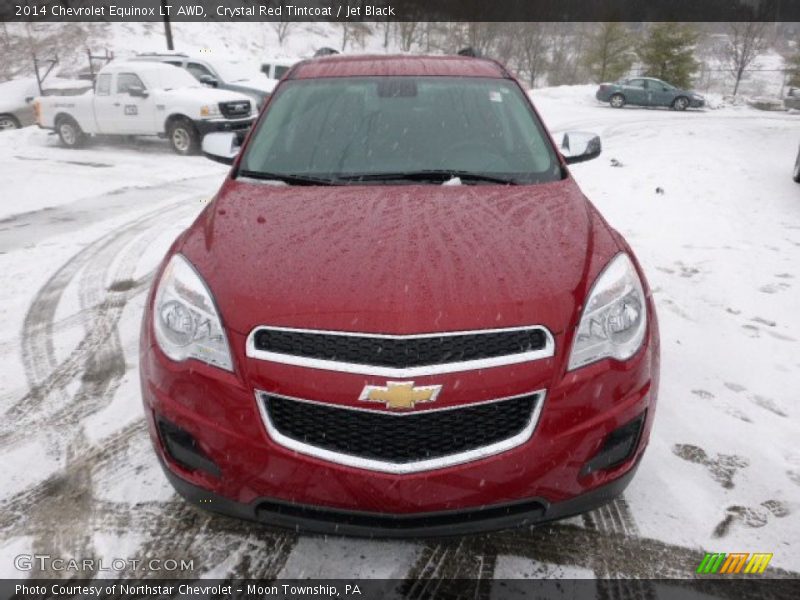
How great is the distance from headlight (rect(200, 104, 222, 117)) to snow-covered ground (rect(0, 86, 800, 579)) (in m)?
5.17

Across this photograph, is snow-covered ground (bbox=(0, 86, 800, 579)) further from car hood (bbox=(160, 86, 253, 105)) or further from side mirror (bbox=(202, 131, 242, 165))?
car hood (bbox=(160, 86, 253, 105))

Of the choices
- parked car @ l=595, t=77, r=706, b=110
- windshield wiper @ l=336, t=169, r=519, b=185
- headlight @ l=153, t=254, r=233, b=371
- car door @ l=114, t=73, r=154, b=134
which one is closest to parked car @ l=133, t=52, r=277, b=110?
car door @ l=114, t=73, r=154, b=134

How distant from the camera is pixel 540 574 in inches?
82.0

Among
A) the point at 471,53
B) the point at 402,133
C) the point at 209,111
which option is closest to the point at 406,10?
the point at 209,111

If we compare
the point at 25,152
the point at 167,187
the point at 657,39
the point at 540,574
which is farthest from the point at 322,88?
the point at 657,39

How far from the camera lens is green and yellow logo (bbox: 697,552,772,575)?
212 centimetres

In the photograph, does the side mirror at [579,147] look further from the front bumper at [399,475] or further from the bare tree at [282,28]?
the bare tree at [282,28]

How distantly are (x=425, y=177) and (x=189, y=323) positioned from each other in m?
1.36

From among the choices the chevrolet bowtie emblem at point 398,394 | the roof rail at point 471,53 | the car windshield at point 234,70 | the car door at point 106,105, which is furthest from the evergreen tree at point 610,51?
the chevrolet bowtie emblem at point 398,394

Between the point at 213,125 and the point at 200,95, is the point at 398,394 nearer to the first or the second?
the point at 213,125

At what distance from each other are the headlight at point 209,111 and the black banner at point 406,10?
31.5 m

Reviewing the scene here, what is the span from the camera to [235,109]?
12406 mm

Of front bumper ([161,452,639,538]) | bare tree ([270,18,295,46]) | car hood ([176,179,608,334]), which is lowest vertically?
front bumper ([161,452,639,538])

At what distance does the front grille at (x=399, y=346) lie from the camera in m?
1.71
